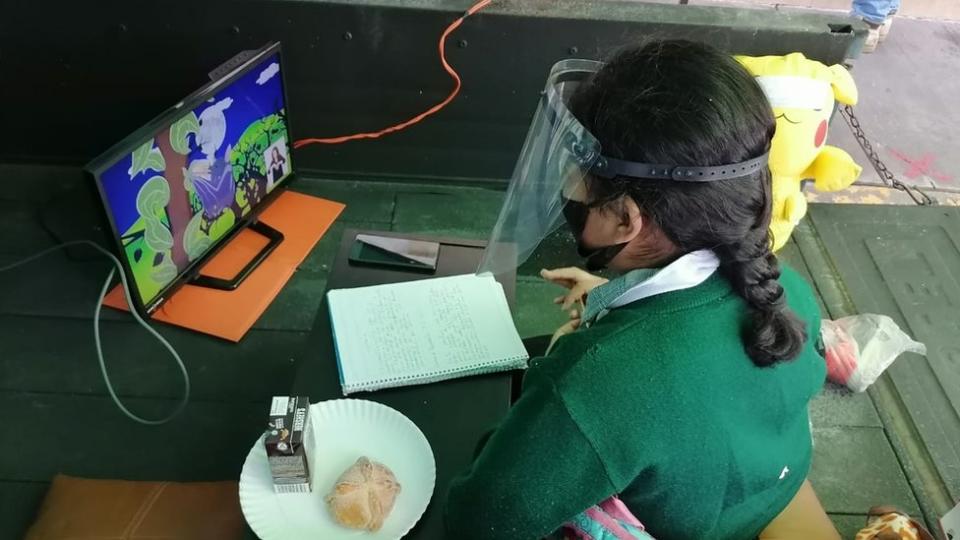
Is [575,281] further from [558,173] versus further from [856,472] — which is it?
[856,472]

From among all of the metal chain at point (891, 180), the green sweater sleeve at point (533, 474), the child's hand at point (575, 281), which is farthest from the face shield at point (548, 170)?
the metal chain at point (891, 180)

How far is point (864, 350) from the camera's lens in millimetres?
1752

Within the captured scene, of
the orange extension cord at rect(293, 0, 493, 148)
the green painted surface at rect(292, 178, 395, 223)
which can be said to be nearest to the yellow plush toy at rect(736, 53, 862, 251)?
the orange extension cord at rect(293, 0, 493, 148)

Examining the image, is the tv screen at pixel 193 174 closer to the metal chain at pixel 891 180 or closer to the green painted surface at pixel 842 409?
the green painted surface at pixel 842 409

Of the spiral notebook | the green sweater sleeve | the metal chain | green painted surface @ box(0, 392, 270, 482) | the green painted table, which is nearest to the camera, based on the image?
the green sweater sleeve

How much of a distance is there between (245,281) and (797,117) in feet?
4.36

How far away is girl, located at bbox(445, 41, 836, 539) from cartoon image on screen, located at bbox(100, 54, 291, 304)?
2.94 ft

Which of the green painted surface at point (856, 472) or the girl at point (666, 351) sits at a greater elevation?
the girl at point (666, 351)

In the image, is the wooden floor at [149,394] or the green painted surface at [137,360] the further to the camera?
the green painted surface at [137,360]

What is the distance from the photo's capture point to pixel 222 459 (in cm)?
152

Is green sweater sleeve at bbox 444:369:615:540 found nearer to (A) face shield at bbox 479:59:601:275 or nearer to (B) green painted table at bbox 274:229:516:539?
(B) green painted table at bbox 274:229:516:539

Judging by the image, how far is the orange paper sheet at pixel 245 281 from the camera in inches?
69.1

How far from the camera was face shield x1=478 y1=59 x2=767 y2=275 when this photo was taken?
796 mm

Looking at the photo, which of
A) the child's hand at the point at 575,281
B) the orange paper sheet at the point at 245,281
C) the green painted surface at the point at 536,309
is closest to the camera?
the child's hand at the point at 575,281
